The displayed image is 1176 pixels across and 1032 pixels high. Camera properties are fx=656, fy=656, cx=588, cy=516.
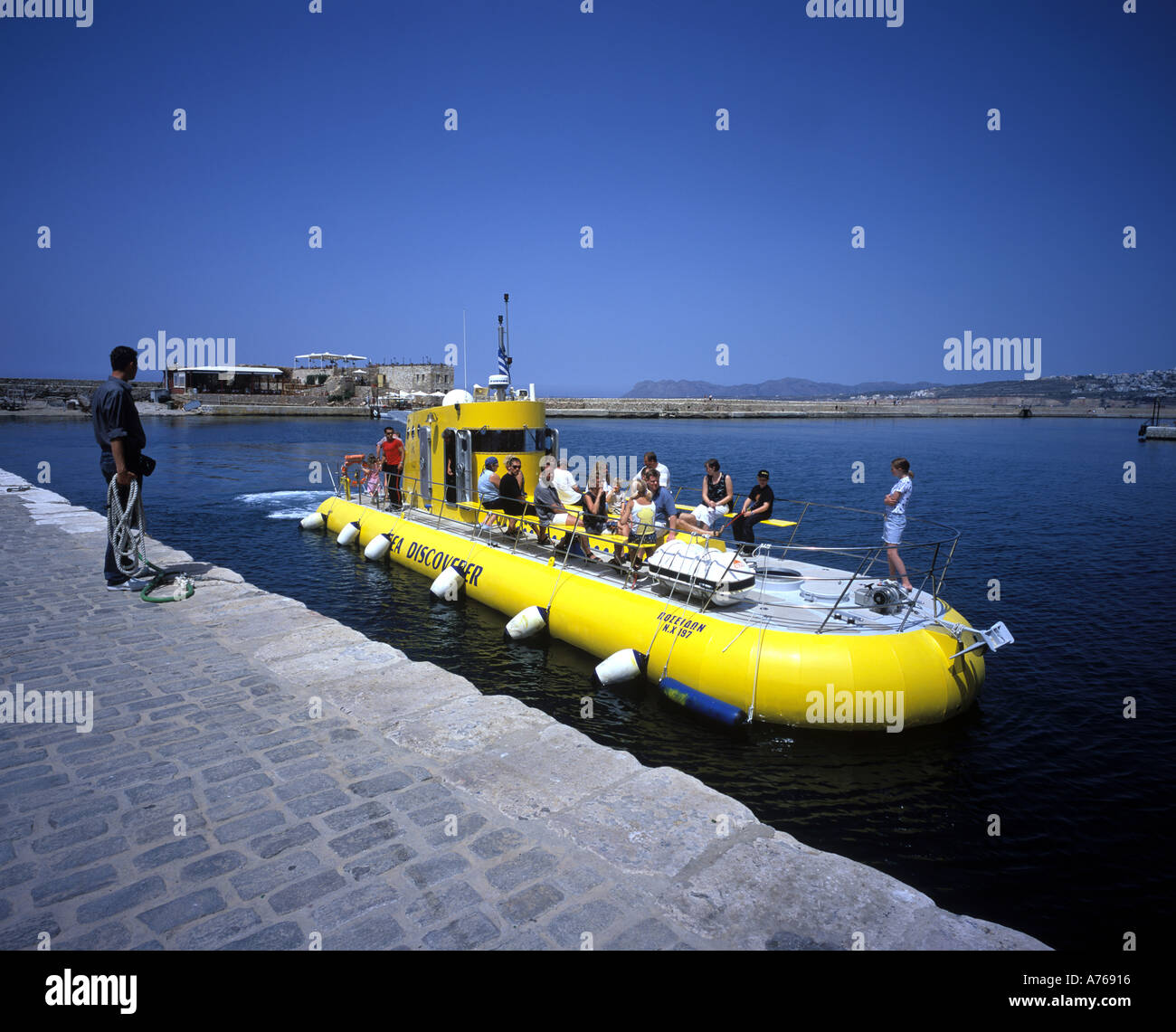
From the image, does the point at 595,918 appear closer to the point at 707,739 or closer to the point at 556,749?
the point at 556,749

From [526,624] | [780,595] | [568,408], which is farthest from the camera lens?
[568,408]

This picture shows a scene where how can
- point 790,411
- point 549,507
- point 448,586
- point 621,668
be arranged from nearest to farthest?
point 621,668
point 549,507
point 448,586
point 790,411

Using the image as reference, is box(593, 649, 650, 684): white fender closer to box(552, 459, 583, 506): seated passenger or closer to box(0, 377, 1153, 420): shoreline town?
box(552, 459, 583, 506): seated passenger

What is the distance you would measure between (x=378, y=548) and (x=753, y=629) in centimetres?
1140

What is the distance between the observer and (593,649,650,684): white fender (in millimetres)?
9719

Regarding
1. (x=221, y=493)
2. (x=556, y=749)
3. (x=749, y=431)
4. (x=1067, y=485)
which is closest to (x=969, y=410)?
(x=749, y=431)

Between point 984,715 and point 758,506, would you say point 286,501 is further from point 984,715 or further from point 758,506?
point 984,715

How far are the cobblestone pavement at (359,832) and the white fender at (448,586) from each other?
25.2 ft

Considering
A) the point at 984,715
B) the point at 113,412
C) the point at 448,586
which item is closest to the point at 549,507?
the point at 448,586

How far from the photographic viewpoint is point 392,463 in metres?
19.2

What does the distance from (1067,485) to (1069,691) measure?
107 ft
